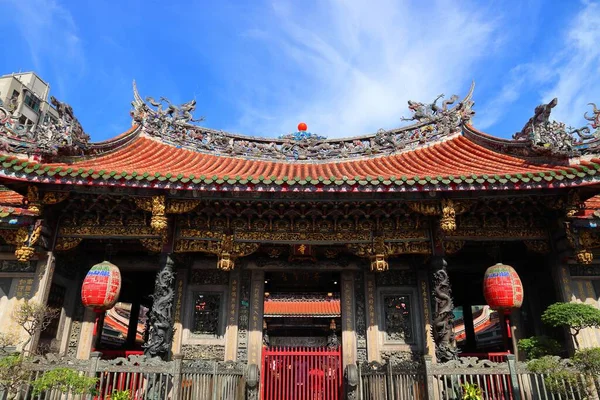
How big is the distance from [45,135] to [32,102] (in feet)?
134

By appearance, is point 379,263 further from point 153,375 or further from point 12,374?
point 12,374

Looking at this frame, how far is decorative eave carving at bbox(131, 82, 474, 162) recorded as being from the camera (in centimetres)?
1076

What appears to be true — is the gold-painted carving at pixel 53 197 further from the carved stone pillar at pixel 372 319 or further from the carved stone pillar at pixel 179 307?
the carved stone pillar at pixel 372 319

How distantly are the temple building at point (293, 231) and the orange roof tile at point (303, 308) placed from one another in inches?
391

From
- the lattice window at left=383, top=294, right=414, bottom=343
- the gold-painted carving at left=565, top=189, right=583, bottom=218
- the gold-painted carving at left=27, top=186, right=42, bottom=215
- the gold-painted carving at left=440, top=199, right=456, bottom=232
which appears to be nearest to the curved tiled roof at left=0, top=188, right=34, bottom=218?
the gold-painted carving at left=27, top=186, right=42, bottom=215

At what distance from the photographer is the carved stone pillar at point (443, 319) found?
6.82 metres

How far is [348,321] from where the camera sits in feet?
28.3

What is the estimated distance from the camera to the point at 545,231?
7762 mm

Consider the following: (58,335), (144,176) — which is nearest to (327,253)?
(144,176)

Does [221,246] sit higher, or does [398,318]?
[221,246]

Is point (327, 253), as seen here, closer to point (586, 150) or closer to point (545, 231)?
point (545, 231)

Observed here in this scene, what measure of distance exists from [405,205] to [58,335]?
7307 mm

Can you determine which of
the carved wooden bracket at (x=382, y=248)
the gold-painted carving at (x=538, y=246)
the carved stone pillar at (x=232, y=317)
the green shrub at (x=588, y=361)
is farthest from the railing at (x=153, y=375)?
the gold-painted carving at (x=538, y=246)

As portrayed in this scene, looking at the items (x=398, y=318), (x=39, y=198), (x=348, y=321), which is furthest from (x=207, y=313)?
(x=398, y=318)
